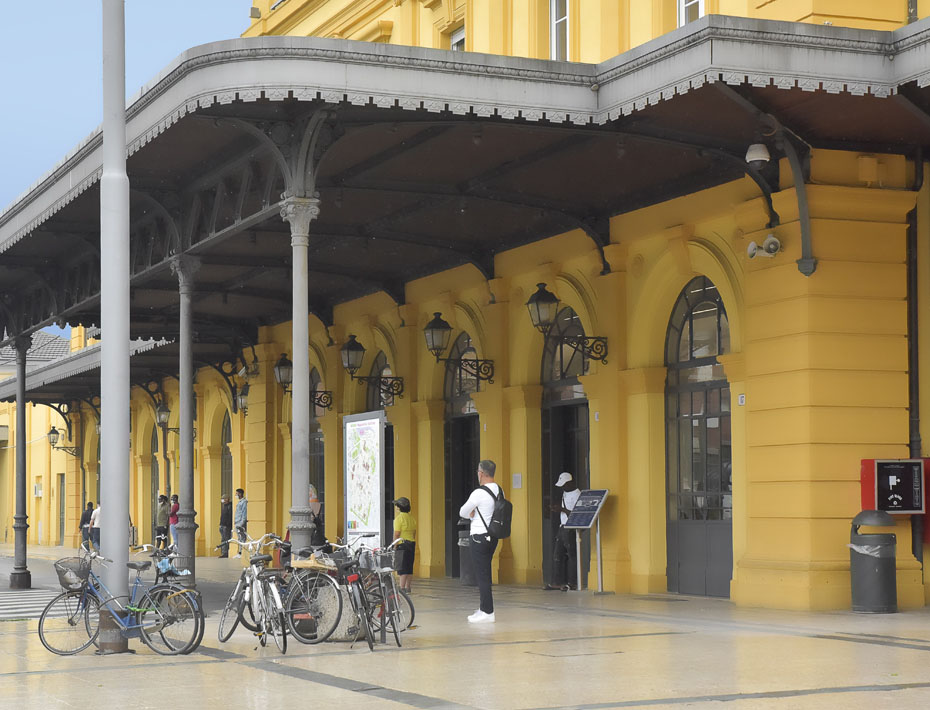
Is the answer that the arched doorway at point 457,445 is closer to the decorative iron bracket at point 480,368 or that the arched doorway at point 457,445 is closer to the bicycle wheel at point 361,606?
the decorative iron bracket at point 480,368

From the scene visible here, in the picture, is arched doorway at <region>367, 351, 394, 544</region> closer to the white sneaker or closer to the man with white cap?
the man with white cap

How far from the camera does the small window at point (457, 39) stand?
23.8m

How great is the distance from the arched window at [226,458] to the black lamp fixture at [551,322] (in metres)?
16.4

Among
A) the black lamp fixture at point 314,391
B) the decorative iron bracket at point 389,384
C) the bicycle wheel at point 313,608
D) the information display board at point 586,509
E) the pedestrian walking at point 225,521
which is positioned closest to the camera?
the bicycle wheel at point 313,608

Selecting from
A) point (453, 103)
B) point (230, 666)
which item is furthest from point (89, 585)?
point (453, 103)

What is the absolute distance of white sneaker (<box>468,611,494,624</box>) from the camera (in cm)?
1459

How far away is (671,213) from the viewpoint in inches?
705

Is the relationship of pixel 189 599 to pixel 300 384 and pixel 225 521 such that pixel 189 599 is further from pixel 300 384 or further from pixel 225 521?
pixel 225 521

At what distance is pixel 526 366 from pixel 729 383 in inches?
183

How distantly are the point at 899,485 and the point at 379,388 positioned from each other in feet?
39.9

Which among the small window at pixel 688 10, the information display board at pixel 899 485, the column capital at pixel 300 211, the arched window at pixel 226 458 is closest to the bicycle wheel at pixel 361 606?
the column capital at pixel 300 211

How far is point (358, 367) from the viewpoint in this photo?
80.7ft

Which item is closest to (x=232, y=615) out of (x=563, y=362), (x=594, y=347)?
(x=594, y=347)

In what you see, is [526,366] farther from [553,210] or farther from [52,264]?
[52,264]
